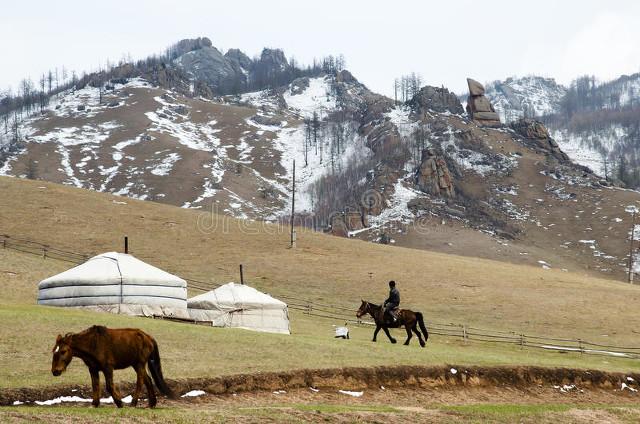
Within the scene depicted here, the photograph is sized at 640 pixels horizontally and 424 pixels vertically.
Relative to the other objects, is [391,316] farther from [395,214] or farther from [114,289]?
[395,214]

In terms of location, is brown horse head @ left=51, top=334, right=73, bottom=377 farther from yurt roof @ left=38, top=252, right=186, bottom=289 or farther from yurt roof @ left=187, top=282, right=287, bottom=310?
yurt roof @ left=187, top=282, right=287, bottom=310

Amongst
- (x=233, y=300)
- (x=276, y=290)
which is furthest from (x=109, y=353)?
(x=276, y=290)

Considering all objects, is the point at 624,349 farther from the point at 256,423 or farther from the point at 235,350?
the point at 256,423

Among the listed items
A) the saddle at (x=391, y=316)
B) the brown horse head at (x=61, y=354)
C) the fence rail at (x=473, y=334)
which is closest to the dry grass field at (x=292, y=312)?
the brown horse head at (x=61, y=354)

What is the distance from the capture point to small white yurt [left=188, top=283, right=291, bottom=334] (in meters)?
41.2

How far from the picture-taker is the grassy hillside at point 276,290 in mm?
27641

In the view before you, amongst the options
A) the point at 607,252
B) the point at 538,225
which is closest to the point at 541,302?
the point at 607,252

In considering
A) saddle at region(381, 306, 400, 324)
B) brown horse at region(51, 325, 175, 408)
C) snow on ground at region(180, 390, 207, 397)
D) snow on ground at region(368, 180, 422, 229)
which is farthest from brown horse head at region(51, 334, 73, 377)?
snow on ground at region(368, 180, 422, 229)

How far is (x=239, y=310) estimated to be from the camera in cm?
4153

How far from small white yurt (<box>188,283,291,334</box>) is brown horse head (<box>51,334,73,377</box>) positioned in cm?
2355

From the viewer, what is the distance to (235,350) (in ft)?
93.6

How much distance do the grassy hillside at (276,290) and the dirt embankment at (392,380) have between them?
2.11 ft

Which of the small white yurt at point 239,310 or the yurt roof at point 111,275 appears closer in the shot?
the yurt roof at point 111,275

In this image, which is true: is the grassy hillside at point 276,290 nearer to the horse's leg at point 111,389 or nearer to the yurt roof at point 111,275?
the yurt roof at point 111,275
